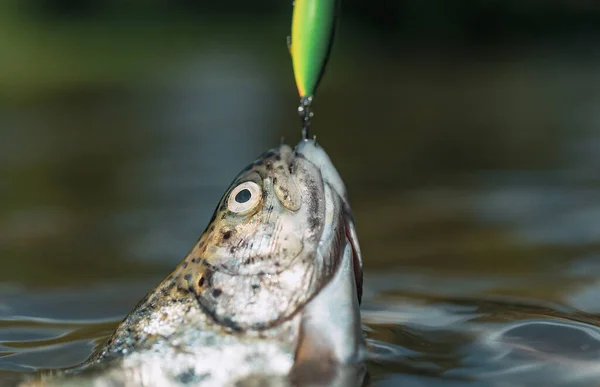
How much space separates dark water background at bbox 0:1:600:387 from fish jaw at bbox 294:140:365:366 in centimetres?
22

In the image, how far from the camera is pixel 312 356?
2.29 metres

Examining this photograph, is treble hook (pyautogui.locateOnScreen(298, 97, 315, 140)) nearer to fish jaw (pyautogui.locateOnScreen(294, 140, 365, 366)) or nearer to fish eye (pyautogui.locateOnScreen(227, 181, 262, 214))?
fish jaw (pyautogui.locateOnScreen(294, 140, 365, 366))

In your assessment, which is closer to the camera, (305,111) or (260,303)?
(260,303)

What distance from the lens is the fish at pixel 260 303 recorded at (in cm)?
Answer: 229

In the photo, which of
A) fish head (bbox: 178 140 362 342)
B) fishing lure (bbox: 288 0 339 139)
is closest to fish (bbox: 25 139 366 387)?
fish head (bbox: 178 140 362 342)

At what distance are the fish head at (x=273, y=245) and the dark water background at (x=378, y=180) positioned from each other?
0.37m

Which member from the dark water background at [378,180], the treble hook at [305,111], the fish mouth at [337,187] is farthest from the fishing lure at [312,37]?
the dark water background at [378,180]

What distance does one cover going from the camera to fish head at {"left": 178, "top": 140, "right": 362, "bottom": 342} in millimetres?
2320

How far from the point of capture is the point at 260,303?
91.0 inches

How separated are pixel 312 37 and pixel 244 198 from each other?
16.4 inches

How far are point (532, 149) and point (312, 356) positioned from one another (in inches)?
209

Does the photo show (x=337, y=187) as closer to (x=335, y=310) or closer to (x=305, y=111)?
(x=305, y=111)

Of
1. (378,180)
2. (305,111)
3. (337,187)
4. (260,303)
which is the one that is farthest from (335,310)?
(378,180)

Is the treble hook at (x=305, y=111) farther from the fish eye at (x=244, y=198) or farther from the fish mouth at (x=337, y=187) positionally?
the fish eye at (x=244, y=198)
